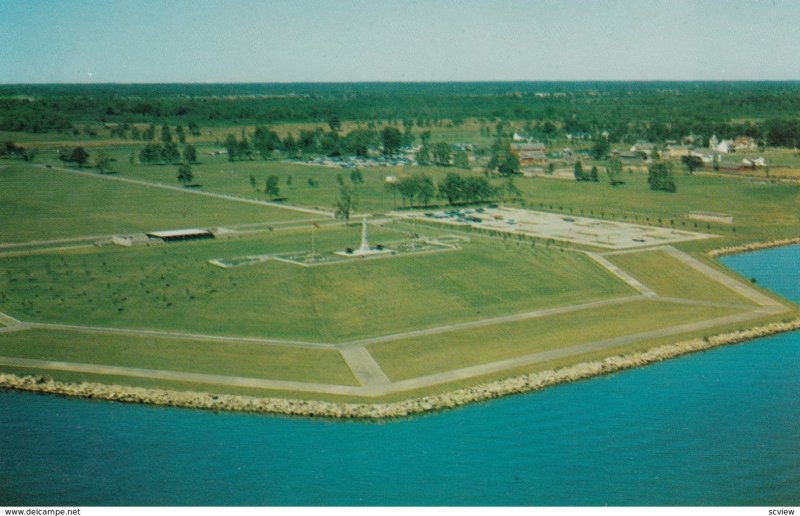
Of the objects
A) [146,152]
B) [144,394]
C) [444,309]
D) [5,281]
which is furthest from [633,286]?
[146,152]

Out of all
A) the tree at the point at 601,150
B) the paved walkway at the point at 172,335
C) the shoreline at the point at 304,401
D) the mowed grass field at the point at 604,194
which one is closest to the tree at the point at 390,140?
the mowed grass field at the point at 604,194

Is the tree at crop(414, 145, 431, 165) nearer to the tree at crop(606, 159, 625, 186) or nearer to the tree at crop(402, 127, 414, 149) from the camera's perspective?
the tree at crop(402, 127, 414, 149)

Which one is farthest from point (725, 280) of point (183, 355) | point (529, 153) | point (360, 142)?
point (360, 142)

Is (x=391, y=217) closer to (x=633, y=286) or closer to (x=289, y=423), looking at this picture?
(x=633, y=286)

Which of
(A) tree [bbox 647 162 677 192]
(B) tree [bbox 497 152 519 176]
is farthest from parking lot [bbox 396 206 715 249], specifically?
(B) tree [bbox 497 152 519 176]

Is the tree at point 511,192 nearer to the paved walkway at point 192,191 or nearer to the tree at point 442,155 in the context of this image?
the paved walkway at point 192,191

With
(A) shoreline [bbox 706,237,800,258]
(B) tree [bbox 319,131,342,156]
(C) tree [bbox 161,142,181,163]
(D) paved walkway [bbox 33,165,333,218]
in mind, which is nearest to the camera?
(A) shoreline [bbox 706,237,800,258]
